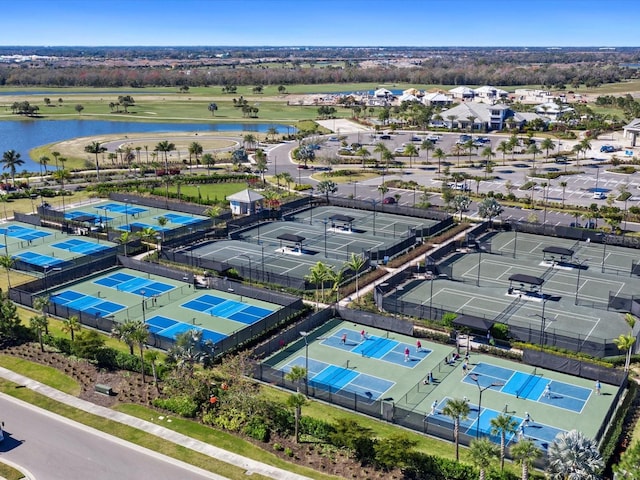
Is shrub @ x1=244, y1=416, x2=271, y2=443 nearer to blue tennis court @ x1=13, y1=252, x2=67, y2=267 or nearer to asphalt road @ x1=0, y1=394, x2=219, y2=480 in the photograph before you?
asphalt road @ x1=0, y1=394, x2=219, y2=480

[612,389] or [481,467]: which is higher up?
[481,467]

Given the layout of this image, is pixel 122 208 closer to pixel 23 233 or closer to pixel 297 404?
pixel 23 233

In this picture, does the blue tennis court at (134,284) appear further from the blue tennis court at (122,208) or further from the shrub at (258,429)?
the shrub at (258,429)

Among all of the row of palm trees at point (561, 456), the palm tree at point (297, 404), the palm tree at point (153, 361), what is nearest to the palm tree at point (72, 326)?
the palm tree at point (153, 361)

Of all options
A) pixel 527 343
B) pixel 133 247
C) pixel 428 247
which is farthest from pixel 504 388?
pixel 133 247

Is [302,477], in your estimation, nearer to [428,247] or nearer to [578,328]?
[578,328]

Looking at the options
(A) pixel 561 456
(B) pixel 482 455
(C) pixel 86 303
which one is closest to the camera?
(A) pixel 561 456

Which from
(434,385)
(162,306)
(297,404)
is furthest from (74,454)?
(434,385)
